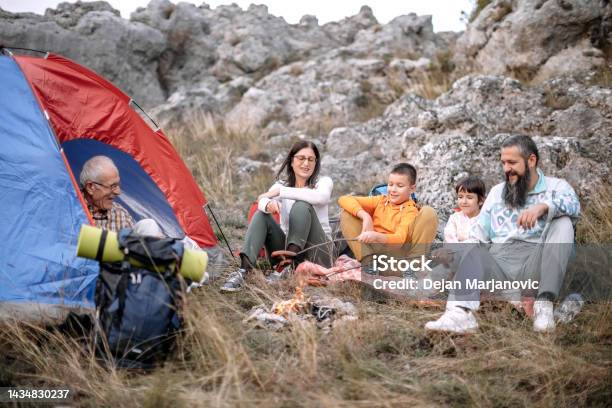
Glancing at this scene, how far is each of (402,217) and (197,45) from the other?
13.4 meters

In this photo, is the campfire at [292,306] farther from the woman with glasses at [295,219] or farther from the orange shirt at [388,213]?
the orange shirt at [388,213]

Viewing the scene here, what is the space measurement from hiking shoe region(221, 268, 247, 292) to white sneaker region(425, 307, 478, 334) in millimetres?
1535

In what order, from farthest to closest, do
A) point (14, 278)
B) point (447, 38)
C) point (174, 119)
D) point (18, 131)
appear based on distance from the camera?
1. point (447, 38)
2. point (174, 119)
3. point (18, 131)
4. point (14, 278)

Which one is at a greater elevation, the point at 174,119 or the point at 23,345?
the point at 174,119

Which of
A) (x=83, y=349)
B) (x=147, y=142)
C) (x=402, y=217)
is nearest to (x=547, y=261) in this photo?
(x=402, y=217)

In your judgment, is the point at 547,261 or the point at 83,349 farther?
the point at 547,261

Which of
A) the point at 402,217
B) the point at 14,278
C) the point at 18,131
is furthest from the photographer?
the point at 402,217

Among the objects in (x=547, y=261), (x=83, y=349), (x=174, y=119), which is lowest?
(x=83, y=349)

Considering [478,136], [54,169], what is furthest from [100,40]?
[54,169]

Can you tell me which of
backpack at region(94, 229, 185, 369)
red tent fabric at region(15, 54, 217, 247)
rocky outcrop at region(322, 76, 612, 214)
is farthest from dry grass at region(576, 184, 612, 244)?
backpack at region(94, 229, 185, 369)

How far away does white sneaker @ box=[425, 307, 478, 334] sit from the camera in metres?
3.05

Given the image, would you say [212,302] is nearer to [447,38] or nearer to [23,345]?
[23,345]

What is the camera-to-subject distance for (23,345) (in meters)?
2.88

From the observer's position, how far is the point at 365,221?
→ 4.29m
